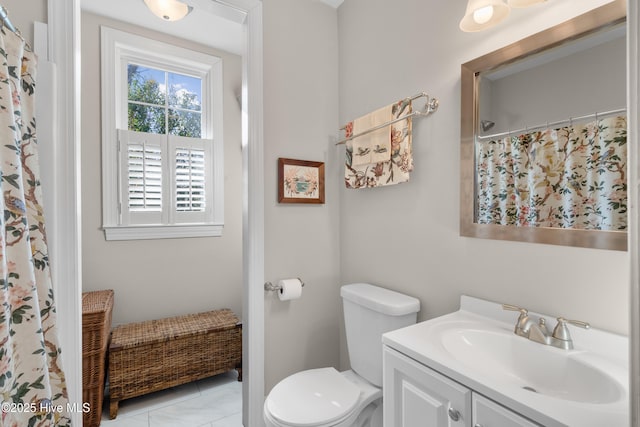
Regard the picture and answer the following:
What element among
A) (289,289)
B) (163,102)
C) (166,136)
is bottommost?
(289,289)

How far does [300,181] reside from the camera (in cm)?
184

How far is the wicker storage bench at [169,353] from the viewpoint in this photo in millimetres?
1918

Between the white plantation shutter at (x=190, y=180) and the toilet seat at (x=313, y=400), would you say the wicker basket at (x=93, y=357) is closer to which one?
the white plantation shutter at (x=190, y=180)

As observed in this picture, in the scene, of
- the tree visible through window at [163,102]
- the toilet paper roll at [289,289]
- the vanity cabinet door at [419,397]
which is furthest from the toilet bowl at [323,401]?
the tree visible through window at [163,102]

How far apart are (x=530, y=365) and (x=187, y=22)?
2.89 meters

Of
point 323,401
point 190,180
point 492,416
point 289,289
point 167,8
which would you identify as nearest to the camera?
point 492,416

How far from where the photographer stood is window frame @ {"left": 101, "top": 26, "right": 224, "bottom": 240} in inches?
89.4

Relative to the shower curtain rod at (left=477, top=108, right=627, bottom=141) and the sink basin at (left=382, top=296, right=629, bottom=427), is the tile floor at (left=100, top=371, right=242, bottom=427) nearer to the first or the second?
the sink basin at (left=382, top=296, right=629, bottom=427)

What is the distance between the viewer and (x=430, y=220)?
1.43 m

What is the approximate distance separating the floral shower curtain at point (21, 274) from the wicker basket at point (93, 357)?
93 cm

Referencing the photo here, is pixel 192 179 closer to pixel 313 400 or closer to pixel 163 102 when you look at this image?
pixel 163 102

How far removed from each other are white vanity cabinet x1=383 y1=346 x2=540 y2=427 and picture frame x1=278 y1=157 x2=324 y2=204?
1023 mm

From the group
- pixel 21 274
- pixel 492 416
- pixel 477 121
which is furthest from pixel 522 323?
pixel 21 274

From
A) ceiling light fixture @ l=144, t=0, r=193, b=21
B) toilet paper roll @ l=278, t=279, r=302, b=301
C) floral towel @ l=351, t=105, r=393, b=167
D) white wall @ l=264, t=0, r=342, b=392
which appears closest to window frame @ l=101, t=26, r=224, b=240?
ceiling light fixture @ l=144, t=0, r=193, b=21
